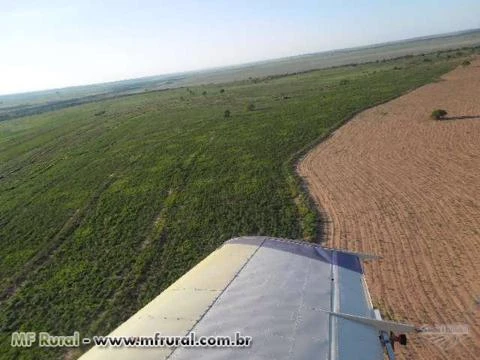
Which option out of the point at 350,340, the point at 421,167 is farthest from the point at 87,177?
the point at 350,340

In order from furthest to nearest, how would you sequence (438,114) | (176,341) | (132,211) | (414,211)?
(438,114) < (132,211) < (414,211) < (176,341)

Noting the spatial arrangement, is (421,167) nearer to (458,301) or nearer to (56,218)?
(458,301)

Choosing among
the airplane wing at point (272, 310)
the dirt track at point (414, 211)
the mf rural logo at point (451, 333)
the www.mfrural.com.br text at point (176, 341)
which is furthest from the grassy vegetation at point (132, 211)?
the www.mfrural.com.br text at point (176, 341)

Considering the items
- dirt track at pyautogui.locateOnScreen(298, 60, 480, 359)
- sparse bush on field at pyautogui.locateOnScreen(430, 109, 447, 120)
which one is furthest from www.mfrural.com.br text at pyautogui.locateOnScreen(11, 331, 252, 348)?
sparse bush on field at pyautogui.locateOnScreen(430, 109, 447, 120)

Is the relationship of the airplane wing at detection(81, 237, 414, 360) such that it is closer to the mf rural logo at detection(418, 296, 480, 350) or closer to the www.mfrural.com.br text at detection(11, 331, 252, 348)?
the www.mfrural.com.br text at detection(11, 331, 252, 348)

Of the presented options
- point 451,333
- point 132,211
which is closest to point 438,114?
point 132,211

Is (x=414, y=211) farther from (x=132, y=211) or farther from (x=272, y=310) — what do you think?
(x=272, y=310)
